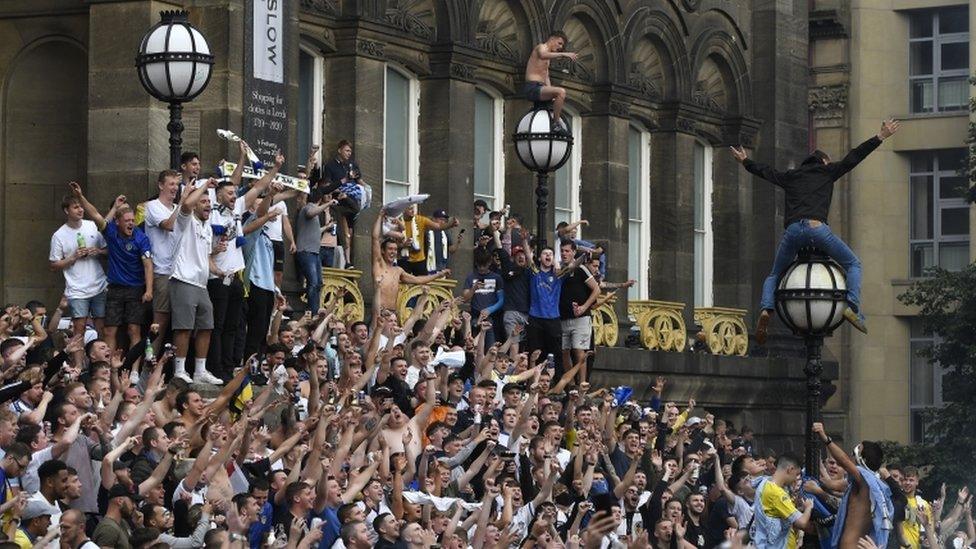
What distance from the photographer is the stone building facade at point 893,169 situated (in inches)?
2100

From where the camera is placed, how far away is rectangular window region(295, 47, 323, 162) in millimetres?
33000

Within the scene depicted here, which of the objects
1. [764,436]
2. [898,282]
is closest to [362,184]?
[764,436]

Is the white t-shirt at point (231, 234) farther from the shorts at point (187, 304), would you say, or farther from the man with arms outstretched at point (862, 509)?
the man with arms outstretched at point (862, 509)

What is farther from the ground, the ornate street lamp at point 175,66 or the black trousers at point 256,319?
the ornate street lamp at point 175,66

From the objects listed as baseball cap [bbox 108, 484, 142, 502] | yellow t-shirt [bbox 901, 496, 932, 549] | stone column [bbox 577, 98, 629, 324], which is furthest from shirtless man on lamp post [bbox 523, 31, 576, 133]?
baseball cap [bbox 108, 484, 142, 502]

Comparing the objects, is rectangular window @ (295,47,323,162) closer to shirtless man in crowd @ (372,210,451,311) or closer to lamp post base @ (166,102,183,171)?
shirtless man in crowd @ (372,210,451,311)

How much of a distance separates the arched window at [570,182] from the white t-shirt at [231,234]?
51.7 feet

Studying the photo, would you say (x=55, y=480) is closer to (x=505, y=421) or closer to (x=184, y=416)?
(x=184, y=416)

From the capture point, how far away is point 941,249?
2127 inches

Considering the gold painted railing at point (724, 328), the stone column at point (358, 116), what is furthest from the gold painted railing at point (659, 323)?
the stone column at point (358, 116)

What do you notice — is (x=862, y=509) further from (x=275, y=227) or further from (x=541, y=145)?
(x=541, y=145)

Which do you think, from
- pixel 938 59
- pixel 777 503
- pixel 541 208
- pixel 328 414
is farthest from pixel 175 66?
pixel 938 59

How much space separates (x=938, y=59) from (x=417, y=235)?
26390mm

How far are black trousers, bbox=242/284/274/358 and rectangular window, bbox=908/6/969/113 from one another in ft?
104
